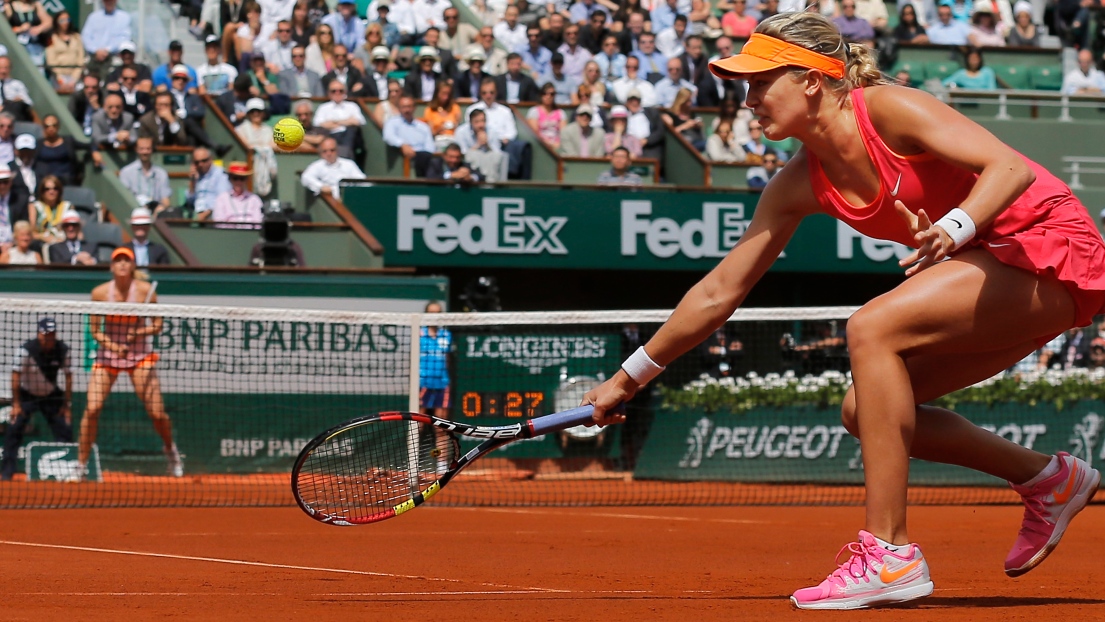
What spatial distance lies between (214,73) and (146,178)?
210 centimetres

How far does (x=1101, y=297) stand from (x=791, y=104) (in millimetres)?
1097

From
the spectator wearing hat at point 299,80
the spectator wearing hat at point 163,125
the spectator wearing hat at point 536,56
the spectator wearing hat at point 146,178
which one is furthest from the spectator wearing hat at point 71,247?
the spectator wearing hat at point 536,56

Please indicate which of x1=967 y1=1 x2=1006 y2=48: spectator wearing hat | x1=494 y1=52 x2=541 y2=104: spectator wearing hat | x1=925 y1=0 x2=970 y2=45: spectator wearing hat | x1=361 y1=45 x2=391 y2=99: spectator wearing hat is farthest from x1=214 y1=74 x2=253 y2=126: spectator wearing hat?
x1=967 y1=1 x2=1006 y2=48: spectator wearing hat

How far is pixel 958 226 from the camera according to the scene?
3.91 m

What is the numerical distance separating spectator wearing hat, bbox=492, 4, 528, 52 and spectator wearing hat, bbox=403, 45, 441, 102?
196 centimetres

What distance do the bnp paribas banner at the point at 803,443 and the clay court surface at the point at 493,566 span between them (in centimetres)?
223

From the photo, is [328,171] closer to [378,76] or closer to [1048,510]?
[378,76]

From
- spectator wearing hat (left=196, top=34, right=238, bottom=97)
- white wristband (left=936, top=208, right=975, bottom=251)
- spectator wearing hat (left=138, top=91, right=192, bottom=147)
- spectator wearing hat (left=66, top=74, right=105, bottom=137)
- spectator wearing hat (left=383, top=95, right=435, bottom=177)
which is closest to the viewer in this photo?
white wristband (left=936, top=208, right=975, bottom=251)

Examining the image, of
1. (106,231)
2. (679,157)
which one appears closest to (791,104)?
(106,231)

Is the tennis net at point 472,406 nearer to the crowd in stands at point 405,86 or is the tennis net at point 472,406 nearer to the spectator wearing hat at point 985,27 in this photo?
the crowd in stands at point 405,86

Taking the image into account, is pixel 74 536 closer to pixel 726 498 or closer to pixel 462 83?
pixel 726 498

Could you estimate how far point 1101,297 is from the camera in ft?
14.1

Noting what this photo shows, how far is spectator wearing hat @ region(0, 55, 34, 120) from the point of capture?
1429cm

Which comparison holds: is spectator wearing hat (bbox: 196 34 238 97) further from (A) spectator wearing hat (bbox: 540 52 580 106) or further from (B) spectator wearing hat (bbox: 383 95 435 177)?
(A) spectator wearing hat (bbox: 540 52 580 106)
